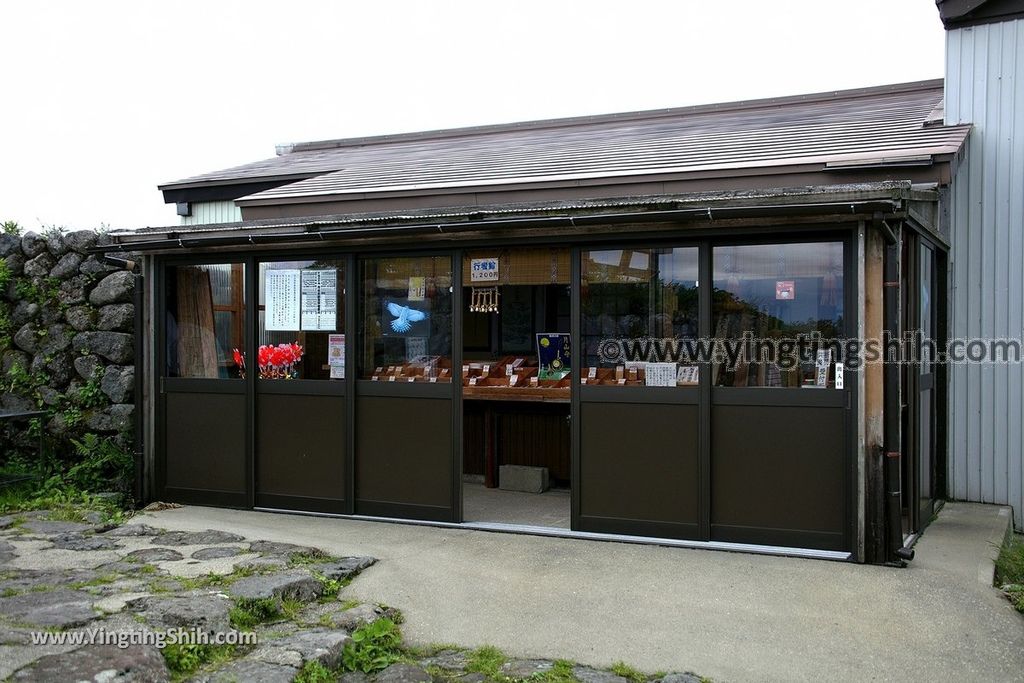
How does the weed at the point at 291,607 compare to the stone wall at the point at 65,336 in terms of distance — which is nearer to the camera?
the weed at the point at 291,607

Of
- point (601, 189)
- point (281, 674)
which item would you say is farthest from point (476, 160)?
point (281, 674)

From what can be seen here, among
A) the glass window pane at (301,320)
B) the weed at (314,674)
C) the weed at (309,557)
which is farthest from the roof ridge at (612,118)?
the weed at (314,674)

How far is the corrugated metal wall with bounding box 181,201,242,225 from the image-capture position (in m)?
12.2

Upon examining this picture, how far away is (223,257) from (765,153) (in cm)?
503

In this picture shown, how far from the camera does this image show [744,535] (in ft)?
21.7

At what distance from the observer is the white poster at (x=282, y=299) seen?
8.06m

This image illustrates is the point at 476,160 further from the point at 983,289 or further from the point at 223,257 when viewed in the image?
the point at 983,289

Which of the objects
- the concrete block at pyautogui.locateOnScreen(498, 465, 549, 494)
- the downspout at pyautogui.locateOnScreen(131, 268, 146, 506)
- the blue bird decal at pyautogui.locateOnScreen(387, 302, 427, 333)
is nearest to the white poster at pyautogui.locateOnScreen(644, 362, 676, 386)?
the blue bird decal at pyautogui.locateOnScreen(387, 302, 427, 333)

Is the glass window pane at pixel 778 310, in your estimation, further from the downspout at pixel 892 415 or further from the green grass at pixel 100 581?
the green grass at pixel 100 581

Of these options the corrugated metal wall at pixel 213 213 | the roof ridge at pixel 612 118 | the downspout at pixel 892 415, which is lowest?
the downspout at pixel 892 415

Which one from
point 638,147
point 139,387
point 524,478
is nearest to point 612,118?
point 638,147

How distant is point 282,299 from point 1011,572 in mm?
6055

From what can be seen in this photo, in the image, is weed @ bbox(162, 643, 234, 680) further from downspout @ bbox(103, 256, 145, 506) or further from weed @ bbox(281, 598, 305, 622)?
downspout @ bbox(103, 256, 145, 506)

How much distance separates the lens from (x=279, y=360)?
817 cm
